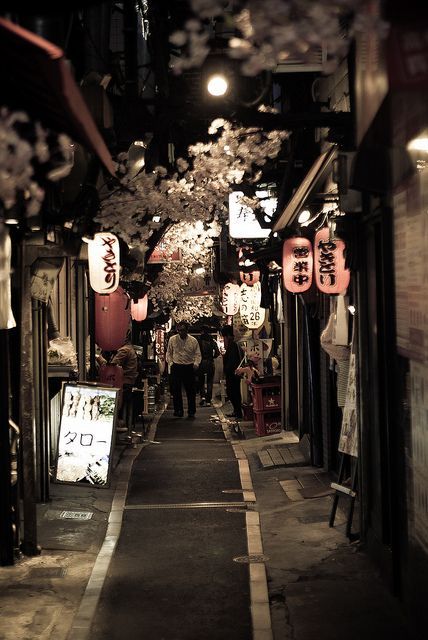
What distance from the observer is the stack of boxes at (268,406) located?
2328 centimetres

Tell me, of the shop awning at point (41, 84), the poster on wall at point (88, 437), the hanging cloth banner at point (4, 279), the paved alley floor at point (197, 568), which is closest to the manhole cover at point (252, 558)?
the paved alley floor at point (197, 568)

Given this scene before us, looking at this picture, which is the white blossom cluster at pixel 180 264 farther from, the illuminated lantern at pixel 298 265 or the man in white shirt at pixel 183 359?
the illuminated lantern at pixel 298 265

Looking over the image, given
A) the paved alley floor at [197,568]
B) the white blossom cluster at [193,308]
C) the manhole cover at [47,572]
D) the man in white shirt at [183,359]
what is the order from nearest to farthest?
1. the paved alley floor at [197,568]
2. the manhole cover at [47,572]
3. the man in white shirt at [183,359]
4. the white blossom cluster at [193,308]

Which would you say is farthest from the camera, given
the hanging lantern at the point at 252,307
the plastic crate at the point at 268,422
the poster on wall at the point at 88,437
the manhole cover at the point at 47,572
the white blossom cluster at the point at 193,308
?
the white blossom cluster at the point at 193,308

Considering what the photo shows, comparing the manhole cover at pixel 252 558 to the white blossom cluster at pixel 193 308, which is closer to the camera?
the manhole cover at pixel 252 558

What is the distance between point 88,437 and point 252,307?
41.2 feet

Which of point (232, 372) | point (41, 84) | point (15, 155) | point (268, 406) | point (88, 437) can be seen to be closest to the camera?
point (41, 84)

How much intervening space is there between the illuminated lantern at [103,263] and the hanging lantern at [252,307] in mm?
10190

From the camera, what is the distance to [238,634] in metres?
8.41

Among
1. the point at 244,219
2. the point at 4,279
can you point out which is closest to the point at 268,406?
the point at 244,219

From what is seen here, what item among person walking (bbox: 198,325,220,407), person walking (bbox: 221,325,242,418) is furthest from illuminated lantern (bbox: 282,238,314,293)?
person walking (bbox: 198,325,220,407)

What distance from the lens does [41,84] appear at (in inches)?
201

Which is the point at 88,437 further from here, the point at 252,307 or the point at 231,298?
the point at 231,298

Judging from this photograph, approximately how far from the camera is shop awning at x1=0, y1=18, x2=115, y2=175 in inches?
177
